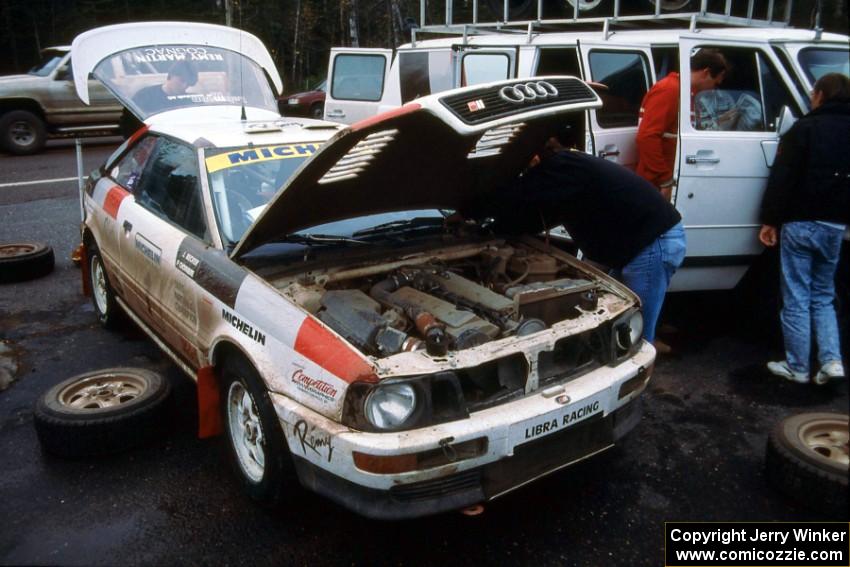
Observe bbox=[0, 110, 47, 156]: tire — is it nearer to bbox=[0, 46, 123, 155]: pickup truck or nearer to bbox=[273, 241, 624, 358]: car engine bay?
bbox=[0, 46, 123, 155]: pickup truck

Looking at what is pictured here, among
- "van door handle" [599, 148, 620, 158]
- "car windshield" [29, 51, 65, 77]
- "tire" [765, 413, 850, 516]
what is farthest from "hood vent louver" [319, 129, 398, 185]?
"car windshield" [29, 51, 65, 77]

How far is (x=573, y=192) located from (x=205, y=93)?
12.2 ft

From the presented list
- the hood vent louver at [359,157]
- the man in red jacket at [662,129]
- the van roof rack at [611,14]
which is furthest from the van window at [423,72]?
the hood vent louver at [359,157]

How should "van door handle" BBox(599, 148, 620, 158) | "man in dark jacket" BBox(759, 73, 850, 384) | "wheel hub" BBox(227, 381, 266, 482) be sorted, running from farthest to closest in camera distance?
"van door handle" BBox(599, 148, 620, 158), "man in dark jacket" BBox(759, 73, 850, 384), "wheel hub" BBox(227, 381, 266, 482)

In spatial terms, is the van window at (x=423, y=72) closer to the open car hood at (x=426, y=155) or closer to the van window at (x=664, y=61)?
the van window at (x=664, y=61)

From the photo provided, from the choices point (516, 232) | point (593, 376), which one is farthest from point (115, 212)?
point (593, 376)

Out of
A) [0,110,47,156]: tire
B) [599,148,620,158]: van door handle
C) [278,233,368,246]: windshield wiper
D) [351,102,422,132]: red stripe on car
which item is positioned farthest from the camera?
[0,110,47,156]: tire

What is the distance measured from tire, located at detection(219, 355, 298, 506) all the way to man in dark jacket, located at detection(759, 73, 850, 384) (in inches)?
129

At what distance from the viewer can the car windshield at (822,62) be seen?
4.86 m

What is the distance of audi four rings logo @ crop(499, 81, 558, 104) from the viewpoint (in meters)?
2.92

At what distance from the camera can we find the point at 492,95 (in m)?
2.87

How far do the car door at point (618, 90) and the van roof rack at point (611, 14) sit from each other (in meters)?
0.37

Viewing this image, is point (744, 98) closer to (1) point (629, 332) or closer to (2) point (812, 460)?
(1) point (629, 332)

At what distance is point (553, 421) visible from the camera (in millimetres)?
2805
